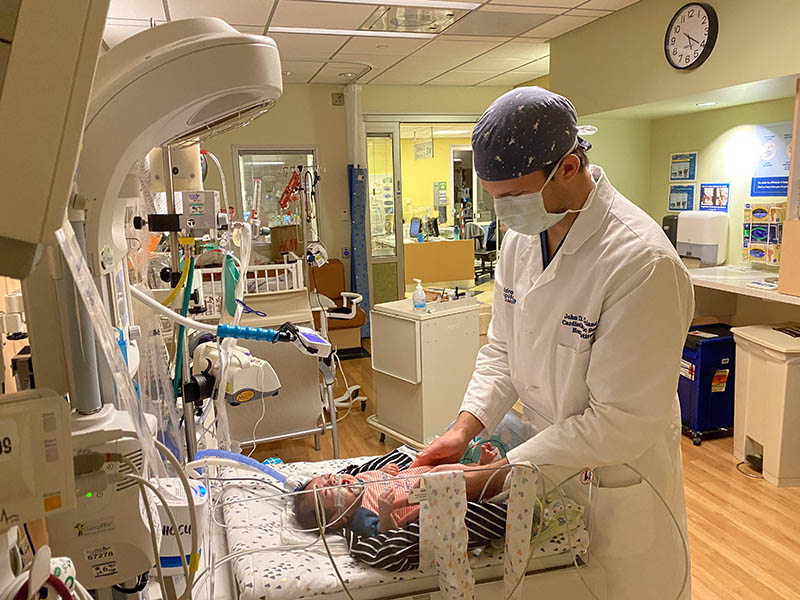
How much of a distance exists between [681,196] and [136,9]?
3.97 meters

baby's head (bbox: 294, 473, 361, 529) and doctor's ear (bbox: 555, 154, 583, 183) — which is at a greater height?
doctor's ear (bbox: 555, 154, 583, 183)

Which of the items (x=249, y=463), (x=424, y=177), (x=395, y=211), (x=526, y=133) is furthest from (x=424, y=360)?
(x=424, y=177)

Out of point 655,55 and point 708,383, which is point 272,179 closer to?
point 655,55

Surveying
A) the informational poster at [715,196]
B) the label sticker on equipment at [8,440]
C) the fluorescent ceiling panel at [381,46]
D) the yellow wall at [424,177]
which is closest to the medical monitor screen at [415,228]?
the yellow wall at [424,177]

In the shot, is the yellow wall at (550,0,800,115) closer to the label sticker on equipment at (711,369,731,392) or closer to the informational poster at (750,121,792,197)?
the informational poster at (750,121,792,197)

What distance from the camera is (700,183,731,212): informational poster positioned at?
415cm

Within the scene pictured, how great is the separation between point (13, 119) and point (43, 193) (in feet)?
0.21

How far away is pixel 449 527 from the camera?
3.87 feet

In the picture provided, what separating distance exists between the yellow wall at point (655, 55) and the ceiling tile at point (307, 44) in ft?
5.64

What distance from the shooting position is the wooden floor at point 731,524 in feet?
7.61

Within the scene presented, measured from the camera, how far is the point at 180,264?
74.8 inches

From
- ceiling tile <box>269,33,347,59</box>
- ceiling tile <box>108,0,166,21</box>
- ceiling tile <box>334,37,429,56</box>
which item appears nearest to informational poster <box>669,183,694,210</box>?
ceiling tile <box>334,37,429,56</box>

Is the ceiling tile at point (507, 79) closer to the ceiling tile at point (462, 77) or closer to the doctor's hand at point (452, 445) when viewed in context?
the ceiling tile at point (462, 77)

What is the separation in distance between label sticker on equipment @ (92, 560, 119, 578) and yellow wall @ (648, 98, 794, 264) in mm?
4211
